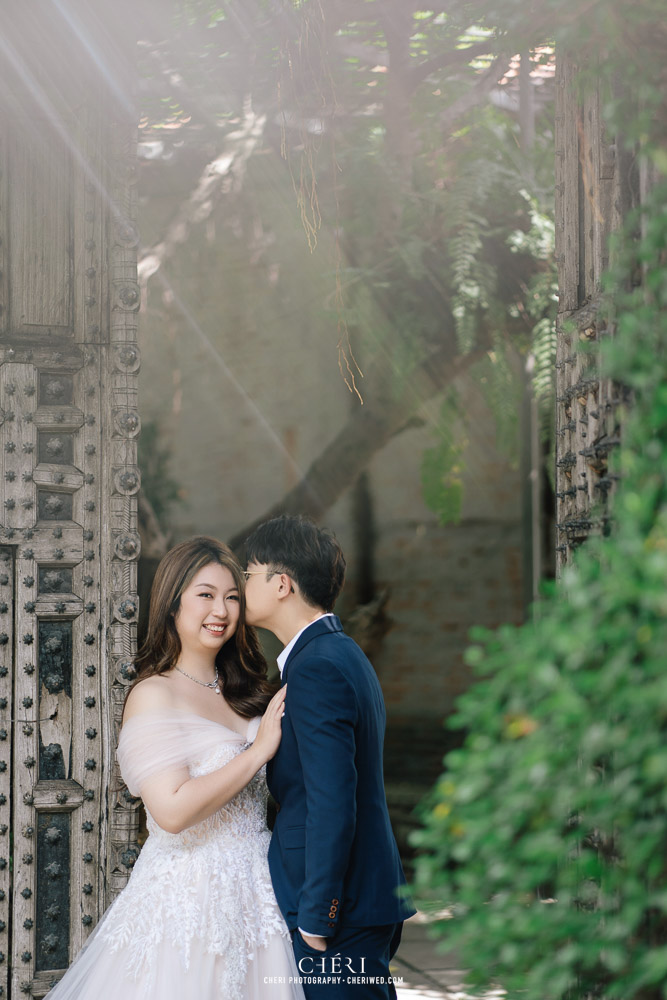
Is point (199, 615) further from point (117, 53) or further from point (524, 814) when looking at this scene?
point (117, 53)

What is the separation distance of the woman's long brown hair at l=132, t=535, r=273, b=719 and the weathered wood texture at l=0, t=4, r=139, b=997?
1.39 ft

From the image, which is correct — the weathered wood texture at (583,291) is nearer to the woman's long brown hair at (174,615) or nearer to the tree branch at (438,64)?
the woman's long brown hair at (174,615)

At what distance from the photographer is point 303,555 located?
2689mm

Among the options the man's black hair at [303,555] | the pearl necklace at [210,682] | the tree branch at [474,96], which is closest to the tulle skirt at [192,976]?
the pearl necklace at [210,682]

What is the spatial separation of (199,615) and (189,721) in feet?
1.03

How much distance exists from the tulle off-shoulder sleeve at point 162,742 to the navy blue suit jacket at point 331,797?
21cm

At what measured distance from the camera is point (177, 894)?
2.63 m

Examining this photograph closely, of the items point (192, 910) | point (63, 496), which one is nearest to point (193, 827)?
point (192, 910)

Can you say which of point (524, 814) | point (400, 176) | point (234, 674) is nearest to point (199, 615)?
point (234, 674)

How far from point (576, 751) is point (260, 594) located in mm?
1461

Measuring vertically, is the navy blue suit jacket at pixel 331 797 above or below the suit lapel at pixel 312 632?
below

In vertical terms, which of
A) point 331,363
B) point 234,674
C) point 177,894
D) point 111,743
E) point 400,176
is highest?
point 400,176

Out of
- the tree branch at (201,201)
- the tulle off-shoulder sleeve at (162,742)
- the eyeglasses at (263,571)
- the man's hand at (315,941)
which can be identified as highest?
the tree branch at (201,201)

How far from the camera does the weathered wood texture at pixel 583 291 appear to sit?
2.26 m
